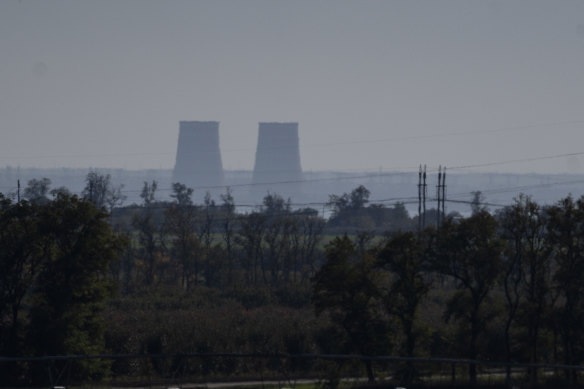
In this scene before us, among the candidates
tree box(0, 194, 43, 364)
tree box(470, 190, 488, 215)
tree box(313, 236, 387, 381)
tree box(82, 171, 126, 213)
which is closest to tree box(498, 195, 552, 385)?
tree box(313, 236, 387, 381)

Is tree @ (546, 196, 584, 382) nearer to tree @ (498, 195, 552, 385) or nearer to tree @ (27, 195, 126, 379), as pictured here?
tree @ (498, 195, 552, 385)

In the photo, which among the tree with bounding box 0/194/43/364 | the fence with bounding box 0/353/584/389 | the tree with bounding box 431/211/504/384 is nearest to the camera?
the fence with bounding box 0/353/584/389

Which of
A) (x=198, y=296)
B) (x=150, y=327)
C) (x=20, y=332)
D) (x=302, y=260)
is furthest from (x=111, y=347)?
(x=302, y=260)

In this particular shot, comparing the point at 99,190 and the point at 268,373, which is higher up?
the point at 99,190

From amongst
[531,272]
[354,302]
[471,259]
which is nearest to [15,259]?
[354,302]

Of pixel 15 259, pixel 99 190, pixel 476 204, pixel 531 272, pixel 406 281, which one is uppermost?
pixel 99 190

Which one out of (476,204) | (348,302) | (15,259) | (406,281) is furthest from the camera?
(476,204)

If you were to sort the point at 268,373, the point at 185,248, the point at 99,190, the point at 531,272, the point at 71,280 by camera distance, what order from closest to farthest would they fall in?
1. the point at 268,373
2. the point at 71,280
3. the point at 531,272
4. the point at 185,248
5. the point at 99,190

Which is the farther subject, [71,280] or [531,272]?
[531,272]

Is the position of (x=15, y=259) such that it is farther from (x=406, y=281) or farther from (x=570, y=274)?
(x=570, y=274)
